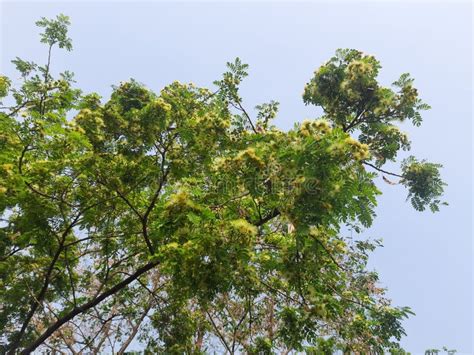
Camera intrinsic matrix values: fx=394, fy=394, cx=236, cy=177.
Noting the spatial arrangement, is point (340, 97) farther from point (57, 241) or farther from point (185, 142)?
point (57, 241)

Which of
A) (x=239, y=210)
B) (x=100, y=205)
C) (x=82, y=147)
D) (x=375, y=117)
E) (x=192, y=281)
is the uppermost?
(x=375, y=117)

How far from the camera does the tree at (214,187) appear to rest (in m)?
4.54

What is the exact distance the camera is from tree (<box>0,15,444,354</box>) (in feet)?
14.9

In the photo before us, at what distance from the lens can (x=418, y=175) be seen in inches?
247

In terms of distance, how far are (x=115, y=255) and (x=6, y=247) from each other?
195 cm

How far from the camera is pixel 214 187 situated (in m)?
6.19

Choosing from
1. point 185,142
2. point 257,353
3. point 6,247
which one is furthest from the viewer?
point 257,353

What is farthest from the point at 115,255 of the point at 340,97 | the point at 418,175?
the point at 418,175

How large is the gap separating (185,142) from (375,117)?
315cm

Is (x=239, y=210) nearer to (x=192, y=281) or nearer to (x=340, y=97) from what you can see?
(x=192, y=281)

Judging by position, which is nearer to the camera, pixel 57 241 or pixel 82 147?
pixel 82 147

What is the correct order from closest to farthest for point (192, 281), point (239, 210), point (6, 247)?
1. point (192, 281)
2. point (239, 210)
3. point (6, 247)

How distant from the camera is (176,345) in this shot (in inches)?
310

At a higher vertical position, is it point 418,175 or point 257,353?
point 418,175
